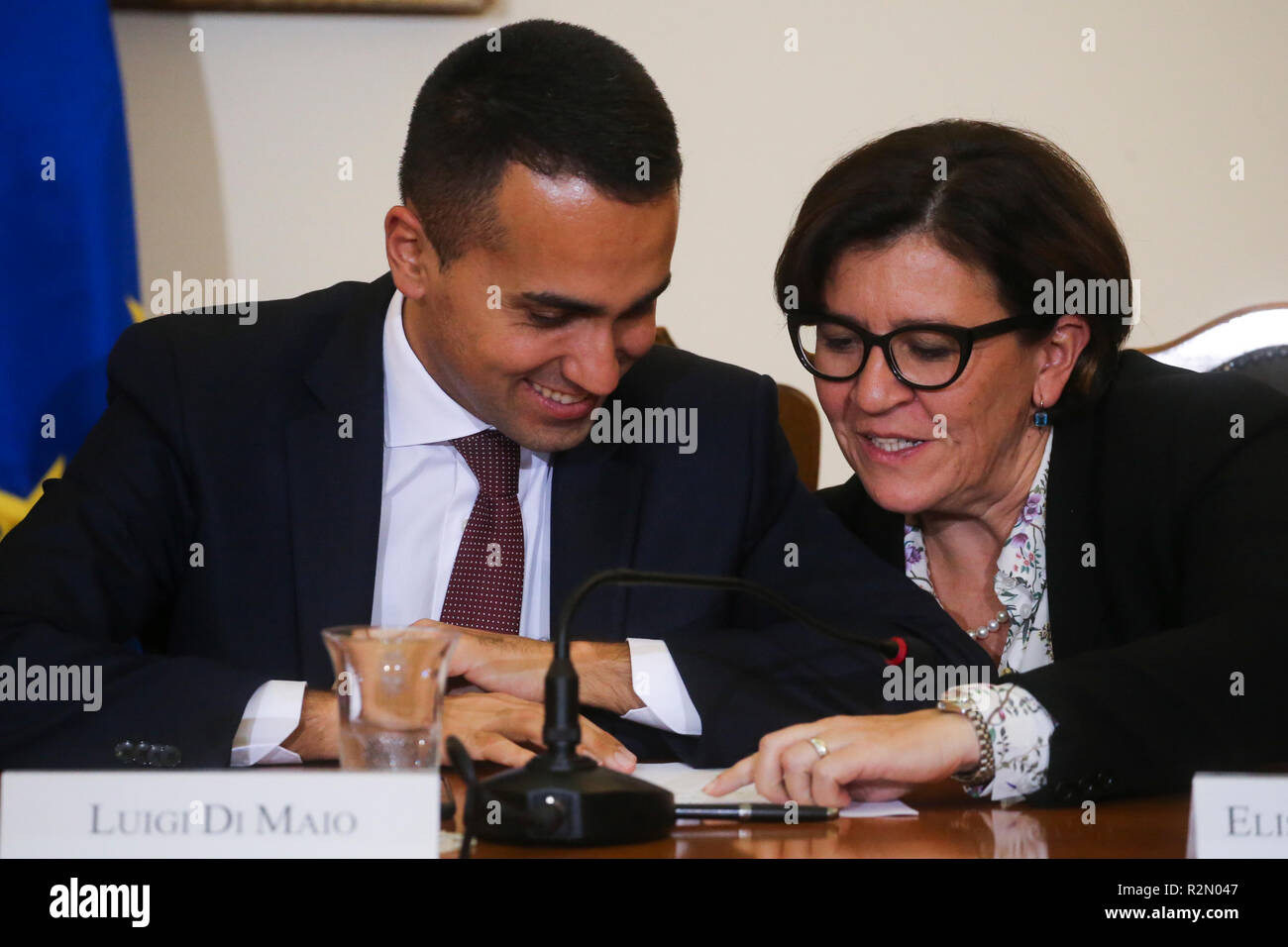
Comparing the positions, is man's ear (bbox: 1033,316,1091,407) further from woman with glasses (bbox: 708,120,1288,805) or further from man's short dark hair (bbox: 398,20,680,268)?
man's short dark hair (bbox: 398,20,680,268)

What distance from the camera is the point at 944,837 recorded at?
A: 3.31 feet

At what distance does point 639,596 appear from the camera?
167 centimetres

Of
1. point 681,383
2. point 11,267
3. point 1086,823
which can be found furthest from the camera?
point 11,267

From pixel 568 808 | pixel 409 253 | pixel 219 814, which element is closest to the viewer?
pixel 219 814

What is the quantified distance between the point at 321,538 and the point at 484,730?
38 cm

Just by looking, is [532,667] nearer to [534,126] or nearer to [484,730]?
[484,730]

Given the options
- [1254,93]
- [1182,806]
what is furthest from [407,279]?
[1254,93]

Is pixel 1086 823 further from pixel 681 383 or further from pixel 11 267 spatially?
pixel 11 267

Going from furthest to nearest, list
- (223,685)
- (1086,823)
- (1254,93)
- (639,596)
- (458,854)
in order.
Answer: (1254,93), (639,596), (223,685), (1086,823), (458,854)

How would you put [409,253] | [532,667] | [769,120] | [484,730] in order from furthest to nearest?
[769,120] → [409,253] → [532,667] → [484,730]

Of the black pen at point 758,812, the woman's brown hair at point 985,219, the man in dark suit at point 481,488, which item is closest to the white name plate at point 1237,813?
the black pen at point 758,812

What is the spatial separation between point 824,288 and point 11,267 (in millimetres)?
1242

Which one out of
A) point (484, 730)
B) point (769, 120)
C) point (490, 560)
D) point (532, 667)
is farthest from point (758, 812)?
point (769, 120)

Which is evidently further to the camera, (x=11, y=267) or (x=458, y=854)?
(x=11, y=267)
